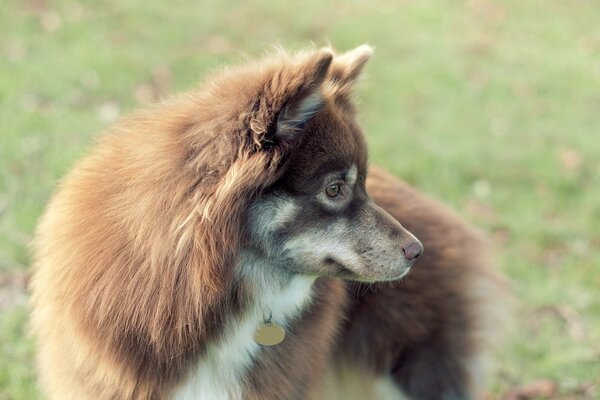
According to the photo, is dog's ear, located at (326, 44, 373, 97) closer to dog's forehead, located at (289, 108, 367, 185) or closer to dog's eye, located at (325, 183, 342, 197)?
dog's forehead, located at (289, 108, 367, 185)

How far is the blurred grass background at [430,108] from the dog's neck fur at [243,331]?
133 centimetres

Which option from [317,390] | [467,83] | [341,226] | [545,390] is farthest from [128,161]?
[467,83]

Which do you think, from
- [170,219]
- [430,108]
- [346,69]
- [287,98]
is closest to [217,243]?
[170,219]

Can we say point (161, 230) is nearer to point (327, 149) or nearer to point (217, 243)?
point (217, 243)

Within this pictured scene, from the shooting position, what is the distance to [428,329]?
3.97m

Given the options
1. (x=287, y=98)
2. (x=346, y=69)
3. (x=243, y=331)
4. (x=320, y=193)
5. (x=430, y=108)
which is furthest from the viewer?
(x=430, y=108)

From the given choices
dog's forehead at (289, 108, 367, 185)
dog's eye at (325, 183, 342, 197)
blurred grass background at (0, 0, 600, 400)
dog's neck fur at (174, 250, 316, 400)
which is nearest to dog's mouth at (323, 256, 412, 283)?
dog's neck fur at (174, 250, 316, 400)

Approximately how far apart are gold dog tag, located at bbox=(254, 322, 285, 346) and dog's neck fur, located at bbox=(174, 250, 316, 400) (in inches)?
0.9

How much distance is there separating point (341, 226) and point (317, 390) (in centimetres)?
98

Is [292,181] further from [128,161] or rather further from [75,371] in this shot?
[75,371]

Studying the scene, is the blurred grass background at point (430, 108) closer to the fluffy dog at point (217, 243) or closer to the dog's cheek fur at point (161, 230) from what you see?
the fluffy dog at point (217, 243)

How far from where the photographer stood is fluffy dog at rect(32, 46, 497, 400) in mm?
2684

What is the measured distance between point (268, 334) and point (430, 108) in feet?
21.8

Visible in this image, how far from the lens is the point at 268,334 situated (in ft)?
10.3
